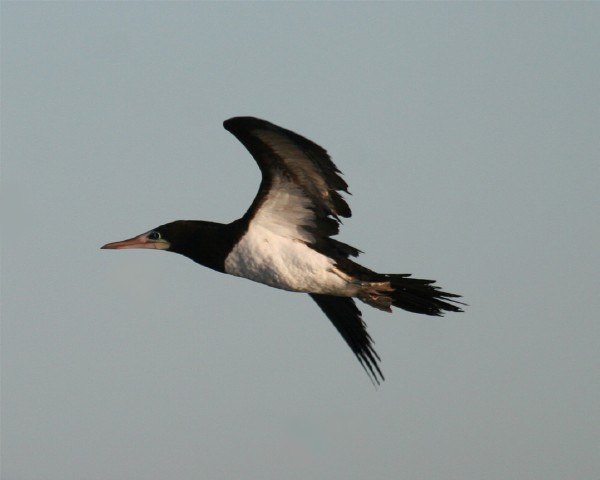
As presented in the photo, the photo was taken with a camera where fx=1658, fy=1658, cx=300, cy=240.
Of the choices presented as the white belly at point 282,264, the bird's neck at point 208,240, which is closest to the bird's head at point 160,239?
the bird's neck at point 208,240

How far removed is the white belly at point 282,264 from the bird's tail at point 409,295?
0.35 meters

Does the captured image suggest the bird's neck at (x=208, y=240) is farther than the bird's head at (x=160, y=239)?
No

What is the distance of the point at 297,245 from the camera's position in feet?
58.9

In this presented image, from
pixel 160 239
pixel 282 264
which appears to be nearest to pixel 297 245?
pixel 282 264

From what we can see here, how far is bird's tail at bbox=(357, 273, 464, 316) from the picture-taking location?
1817 centimetres

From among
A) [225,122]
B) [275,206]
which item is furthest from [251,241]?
[225,122]

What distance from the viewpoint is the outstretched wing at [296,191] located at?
55.8 feet

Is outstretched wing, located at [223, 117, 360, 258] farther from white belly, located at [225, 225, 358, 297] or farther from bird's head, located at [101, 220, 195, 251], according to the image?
bird's head, located at [101, 220, 195, 251]

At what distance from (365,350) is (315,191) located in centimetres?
248

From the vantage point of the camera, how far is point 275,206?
705 inches

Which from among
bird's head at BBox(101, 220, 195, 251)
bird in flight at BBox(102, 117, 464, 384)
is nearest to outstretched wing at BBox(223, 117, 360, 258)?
bird in flight at BBox(102, 117, 464, 384)

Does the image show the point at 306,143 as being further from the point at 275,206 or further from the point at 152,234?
the point at 152,234

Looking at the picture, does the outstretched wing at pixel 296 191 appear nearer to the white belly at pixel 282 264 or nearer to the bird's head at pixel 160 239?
the white belly at pixel 282 264

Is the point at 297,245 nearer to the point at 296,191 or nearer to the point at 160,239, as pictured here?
the point at 296,191
